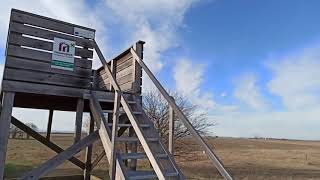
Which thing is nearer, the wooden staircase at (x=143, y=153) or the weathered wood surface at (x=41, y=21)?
the wooden staircase at (x=143, y=153)

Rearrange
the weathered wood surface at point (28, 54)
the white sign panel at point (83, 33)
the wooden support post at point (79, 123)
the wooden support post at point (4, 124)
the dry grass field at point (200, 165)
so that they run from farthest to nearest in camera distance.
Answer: the dry grass field at point (200, 165) < the white sign panel at point (83, 33) < the wooden support post at point (79, 123) < the weathered wood surface at point (28, 54) < the wooden support post at point (4, 124)

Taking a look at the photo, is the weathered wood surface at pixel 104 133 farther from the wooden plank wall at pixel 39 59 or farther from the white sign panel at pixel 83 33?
the white sign panel at pixel 83 33

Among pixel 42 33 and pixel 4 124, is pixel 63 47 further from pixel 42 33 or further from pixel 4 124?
pixel 4 124

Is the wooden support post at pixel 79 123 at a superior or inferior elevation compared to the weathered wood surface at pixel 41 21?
inferior

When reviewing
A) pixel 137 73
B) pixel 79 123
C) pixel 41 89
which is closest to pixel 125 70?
pixel 137 73

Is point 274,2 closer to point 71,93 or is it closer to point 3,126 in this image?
point 71,93

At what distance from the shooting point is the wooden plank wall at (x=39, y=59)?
6.13 meters

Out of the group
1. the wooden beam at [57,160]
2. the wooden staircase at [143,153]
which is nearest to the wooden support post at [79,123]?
the wooden beam at [57,160]

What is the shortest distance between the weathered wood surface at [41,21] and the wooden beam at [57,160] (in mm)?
2390

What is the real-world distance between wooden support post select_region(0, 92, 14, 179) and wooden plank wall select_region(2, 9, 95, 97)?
190mm

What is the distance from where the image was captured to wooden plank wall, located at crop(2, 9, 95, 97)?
6.13m

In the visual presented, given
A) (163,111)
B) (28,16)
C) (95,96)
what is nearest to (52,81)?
(95,96)

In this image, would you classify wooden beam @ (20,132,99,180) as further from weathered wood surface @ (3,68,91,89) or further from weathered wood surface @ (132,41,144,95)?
weathered wood surface @ (132,41,144,95)

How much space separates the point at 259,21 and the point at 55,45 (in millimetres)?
9050
